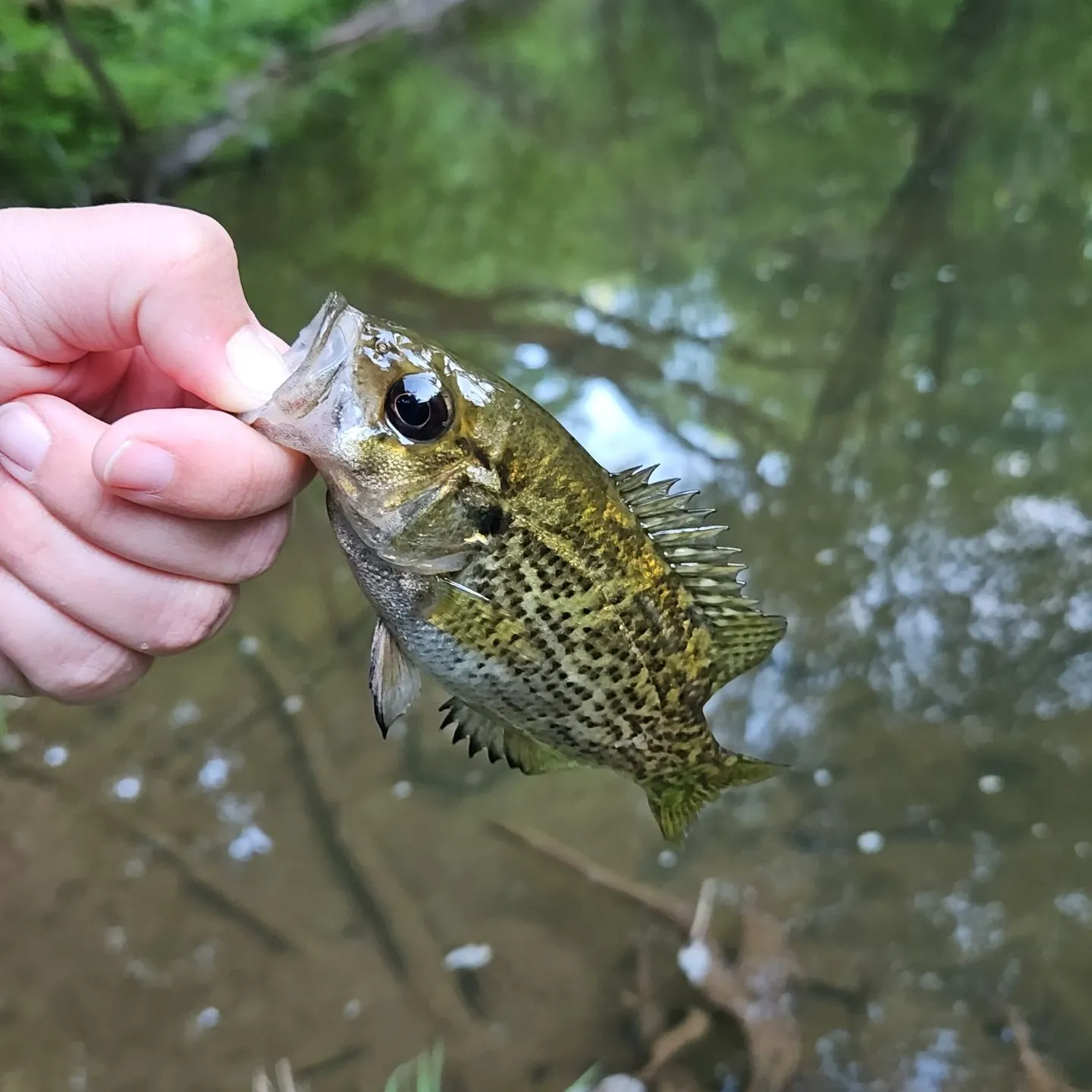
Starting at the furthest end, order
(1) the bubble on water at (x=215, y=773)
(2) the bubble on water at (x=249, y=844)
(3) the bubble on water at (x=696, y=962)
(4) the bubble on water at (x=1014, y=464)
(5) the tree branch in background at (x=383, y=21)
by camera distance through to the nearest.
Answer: (5) the tree branch in background at (x=383, y=21), (4) the bubble on water at (x=1014, y=464), (1) the bubble on water at (x=215, y=773), (2) the bubble on water at (x=249, y=844), (3) the bubble on water at (x=696, y=962)

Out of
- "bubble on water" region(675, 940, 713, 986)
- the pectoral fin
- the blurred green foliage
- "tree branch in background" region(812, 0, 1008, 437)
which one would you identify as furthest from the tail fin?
the blurred green foliage

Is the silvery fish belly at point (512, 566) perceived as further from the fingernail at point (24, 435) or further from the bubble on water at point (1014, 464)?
the bubble on water at point (1014, 464)

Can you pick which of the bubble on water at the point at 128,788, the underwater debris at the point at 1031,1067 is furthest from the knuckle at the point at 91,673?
the underwater debris at the point at 1031,1067

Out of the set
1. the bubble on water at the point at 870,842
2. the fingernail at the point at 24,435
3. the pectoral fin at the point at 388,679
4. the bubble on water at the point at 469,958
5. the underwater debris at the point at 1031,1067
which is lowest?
the underwater debris at the point at 1031,1067

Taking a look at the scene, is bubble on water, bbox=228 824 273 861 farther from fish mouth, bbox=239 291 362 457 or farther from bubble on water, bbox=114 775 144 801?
fish mouth, bbox=239 291 362 457

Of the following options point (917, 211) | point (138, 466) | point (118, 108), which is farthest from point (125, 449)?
point (917, 211)

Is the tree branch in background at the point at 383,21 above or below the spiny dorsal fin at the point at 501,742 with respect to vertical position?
below
